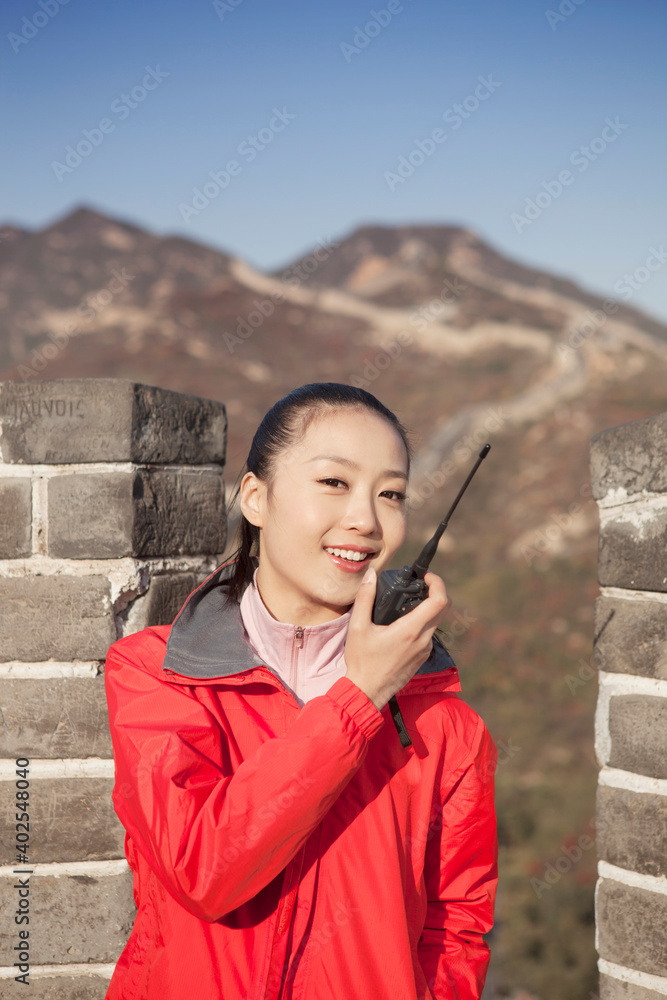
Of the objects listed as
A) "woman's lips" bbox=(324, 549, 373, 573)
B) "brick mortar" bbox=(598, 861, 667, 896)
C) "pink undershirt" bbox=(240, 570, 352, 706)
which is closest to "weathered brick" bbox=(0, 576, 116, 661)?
"pink undershirt" bbox=(240, 570, 352, 706)

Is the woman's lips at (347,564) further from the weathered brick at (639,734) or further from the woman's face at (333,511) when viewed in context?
the weathered brick at (639,734)

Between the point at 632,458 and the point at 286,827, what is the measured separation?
3.81 ft

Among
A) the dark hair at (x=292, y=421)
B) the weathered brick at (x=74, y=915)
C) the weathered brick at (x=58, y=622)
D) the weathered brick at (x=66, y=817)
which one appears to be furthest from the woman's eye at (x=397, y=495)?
the weathered brick at (x=74, y=915)

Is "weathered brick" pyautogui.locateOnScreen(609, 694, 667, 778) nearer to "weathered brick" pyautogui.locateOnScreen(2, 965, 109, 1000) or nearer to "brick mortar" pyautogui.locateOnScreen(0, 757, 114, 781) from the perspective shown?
"brick mortar" pyautogui.locateOnScreen(0, 757, 114, 781)

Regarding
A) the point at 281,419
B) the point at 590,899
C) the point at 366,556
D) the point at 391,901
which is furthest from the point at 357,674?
the point at 590,899

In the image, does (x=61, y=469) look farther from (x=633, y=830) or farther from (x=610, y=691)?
(x=633, y=830)

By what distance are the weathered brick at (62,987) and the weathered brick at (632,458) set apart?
1.74 metres

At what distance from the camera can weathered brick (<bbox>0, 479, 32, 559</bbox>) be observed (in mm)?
1879

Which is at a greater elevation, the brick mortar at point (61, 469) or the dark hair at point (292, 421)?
the dark hair at point (292, 421)

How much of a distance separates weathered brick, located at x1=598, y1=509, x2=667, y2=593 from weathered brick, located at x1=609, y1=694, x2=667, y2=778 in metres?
0.27

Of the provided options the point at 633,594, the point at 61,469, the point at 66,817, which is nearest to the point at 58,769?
the point at 66,817

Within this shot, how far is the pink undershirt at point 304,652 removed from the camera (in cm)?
157

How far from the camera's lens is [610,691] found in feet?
5.99

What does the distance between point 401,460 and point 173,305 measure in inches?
1024
